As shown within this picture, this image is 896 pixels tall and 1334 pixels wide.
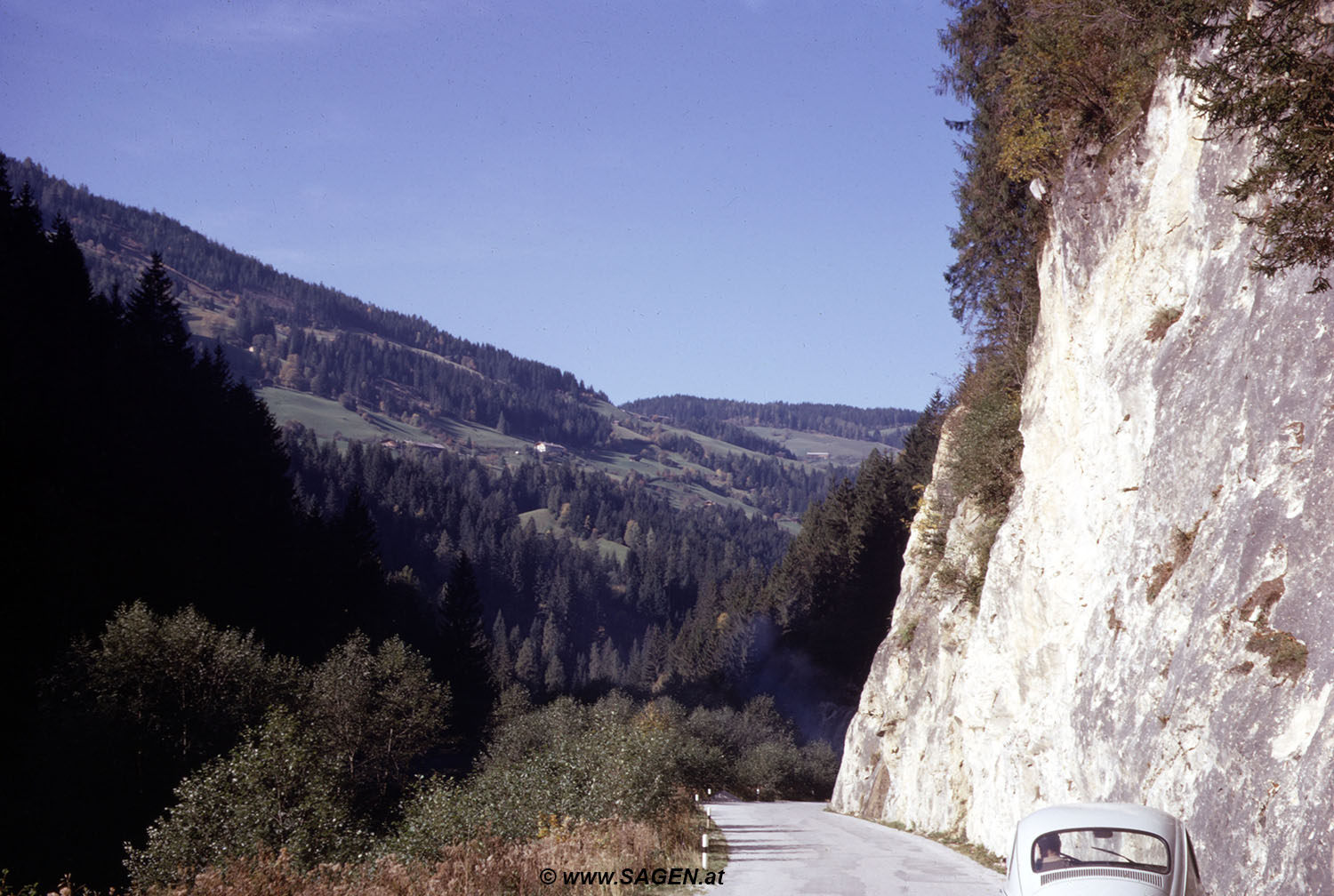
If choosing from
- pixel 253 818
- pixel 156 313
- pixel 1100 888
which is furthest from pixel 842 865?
pixel 156 313

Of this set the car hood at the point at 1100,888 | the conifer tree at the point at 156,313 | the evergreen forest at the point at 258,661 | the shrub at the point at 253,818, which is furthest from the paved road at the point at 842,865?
the conifer tree at the point at 156,313

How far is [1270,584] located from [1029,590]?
8.98 m

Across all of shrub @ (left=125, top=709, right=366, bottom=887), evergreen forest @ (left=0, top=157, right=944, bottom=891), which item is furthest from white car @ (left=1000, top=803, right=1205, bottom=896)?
shrub @ (left=125, top=709, right=366, bottom=887)

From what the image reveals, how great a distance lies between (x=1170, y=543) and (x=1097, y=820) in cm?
653

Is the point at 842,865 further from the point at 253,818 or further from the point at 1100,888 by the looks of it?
the point at 253,818

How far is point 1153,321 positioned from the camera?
16.4 metres

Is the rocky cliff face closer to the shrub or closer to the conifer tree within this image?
the shrub

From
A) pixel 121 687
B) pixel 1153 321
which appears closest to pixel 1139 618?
pixel 1153 321

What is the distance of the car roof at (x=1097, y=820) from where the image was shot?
30.1ft

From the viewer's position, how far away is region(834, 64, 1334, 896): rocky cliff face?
10508 mm

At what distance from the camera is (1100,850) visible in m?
9.23

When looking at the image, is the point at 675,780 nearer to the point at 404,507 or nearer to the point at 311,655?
the point at 311,655

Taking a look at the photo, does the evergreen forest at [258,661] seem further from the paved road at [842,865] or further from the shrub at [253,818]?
the paved road at [842,865]

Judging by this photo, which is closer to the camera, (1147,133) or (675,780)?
(1147,133)
